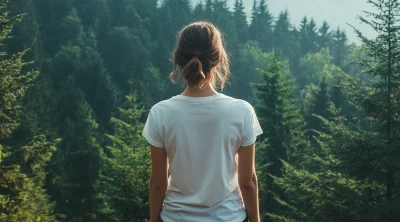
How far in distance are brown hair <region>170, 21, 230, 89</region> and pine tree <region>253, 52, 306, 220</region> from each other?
21.8 metres

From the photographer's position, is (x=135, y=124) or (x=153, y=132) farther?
(x=135, y=124)

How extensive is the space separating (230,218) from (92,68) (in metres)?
48.5

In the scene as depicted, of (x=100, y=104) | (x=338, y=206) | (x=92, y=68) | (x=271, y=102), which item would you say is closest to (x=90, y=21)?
(x=92, y=68)

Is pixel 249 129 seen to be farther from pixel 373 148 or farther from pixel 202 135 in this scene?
pixel 373 148

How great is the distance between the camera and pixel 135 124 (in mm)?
18938

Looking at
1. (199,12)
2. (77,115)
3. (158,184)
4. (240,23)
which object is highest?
(199,12)

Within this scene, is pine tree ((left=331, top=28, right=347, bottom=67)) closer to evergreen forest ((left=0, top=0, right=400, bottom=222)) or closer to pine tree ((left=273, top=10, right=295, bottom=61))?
pine tree ((left=273, top=10, right=295, bottom=61))

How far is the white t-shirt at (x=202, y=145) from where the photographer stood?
2.67 metres

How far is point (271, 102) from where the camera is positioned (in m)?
25.0

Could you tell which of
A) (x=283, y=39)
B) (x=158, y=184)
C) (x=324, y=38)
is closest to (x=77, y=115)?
(x=158, y=184)

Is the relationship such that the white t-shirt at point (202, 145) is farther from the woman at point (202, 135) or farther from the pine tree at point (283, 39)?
the pine tree at point (283, 39)

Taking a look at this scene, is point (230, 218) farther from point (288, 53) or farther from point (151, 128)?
point (288, 53)

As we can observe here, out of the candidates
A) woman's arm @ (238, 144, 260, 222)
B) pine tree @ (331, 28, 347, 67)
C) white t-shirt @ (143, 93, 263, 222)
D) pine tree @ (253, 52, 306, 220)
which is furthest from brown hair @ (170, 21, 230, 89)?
pine tree @ (331, 28, 347, 67)

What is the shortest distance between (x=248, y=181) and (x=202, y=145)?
34 centimetres
